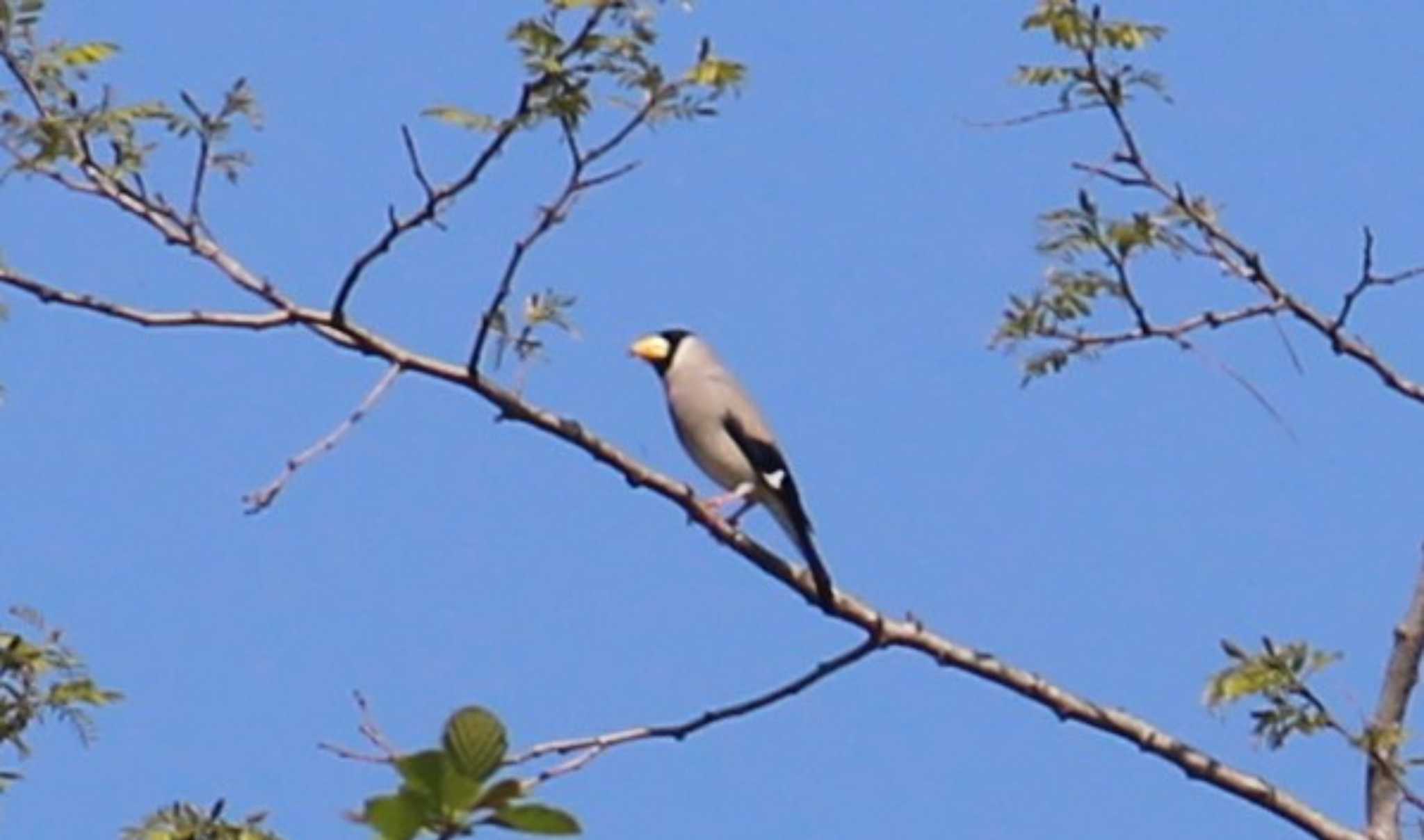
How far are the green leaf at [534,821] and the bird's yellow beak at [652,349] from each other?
6.95m

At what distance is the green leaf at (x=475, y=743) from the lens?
1.44 metres

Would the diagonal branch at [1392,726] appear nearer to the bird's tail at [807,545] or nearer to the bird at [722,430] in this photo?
the bird's tail at [807,545]

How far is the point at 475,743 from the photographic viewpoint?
1456mm

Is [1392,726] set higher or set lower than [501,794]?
higher

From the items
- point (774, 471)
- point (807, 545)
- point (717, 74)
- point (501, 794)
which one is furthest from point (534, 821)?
point (774, 471)

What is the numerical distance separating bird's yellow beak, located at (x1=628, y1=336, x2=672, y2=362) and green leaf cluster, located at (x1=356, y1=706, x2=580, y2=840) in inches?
273

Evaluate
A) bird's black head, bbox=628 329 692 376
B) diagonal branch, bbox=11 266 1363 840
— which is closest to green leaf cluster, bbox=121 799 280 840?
diagonal branch, bbox=11 266 1363 840

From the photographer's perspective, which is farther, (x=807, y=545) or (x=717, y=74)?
(x=807, y=545)

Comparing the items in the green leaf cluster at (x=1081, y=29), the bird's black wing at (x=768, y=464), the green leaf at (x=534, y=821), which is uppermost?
the bird's black wing at (x=768, y=464)

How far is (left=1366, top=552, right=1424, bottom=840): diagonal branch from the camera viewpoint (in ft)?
13.9

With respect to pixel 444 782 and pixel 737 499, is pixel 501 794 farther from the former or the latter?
pixel 737 499

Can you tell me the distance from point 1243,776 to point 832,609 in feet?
2.56

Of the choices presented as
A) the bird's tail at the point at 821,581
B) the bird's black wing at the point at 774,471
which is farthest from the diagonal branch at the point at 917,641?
the bird's black wing at the point at 774,471

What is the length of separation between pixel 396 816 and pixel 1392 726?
3087 mm
